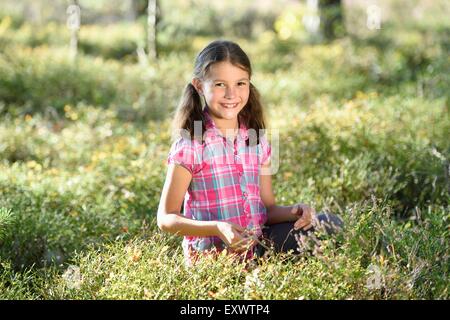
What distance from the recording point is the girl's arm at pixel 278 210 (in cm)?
293

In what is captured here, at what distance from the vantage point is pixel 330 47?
1005 cm

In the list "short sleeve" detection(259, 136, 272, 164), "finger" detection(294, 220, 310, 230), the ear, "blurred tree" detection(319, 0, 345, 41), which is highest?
"blurred tree" detection(319, 0, 345, 41)

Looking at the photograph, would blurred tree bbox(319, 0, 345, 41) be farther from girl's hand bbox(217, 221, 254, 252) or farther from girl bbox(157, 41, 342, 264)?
girl's hand bbox(217, 221, 254, 252)

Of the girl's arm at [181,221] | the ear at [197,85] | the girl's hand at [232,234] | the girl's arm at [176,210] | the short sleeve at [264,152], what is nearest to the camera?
the girl's hand at [232,234]

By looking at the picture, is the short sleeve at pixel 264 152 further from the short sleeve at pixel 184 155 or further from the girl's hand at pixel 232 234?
the girl's hand at pixel 232 234

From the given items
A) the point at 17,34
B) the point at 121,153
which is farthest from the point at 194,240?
the point at 17,34

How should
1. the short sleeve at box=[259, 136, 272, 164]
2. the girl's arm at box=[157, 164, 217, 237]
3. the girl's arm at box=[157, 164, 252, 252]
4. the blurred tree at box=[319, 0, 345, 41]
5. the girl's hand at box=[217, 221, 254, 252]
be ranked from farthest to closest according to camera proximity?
the blurred tree at box=[319, 0, 345, 41] → the short sleeve at box=[259, 136, 272, 164] → the girl's arm at box=[157, 164, 217, 237] → the girl's arm at box=[157, 164, 252, 252] → the girl's hand at box=[217, 221, 254, 252]

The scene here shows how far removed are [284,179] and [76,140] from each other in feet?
6.63

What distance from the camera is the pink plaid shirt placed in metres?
2.96

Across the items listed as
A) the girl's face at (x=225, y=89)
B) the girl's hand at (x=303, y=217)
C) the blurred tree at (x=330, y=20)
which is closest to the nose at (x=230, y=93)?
the girl's face at (x=225, y=89)

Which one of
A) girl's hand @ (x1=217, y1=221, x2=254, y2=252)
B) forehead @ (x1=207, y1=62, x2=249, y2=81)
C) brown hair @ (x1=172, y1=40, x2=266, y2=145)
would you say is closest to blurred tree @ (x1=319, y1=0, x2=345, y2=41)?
brown hair @ (x1=172, y1=40, x2=266, y2=145)

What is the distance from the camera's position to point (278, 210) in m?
3.15
